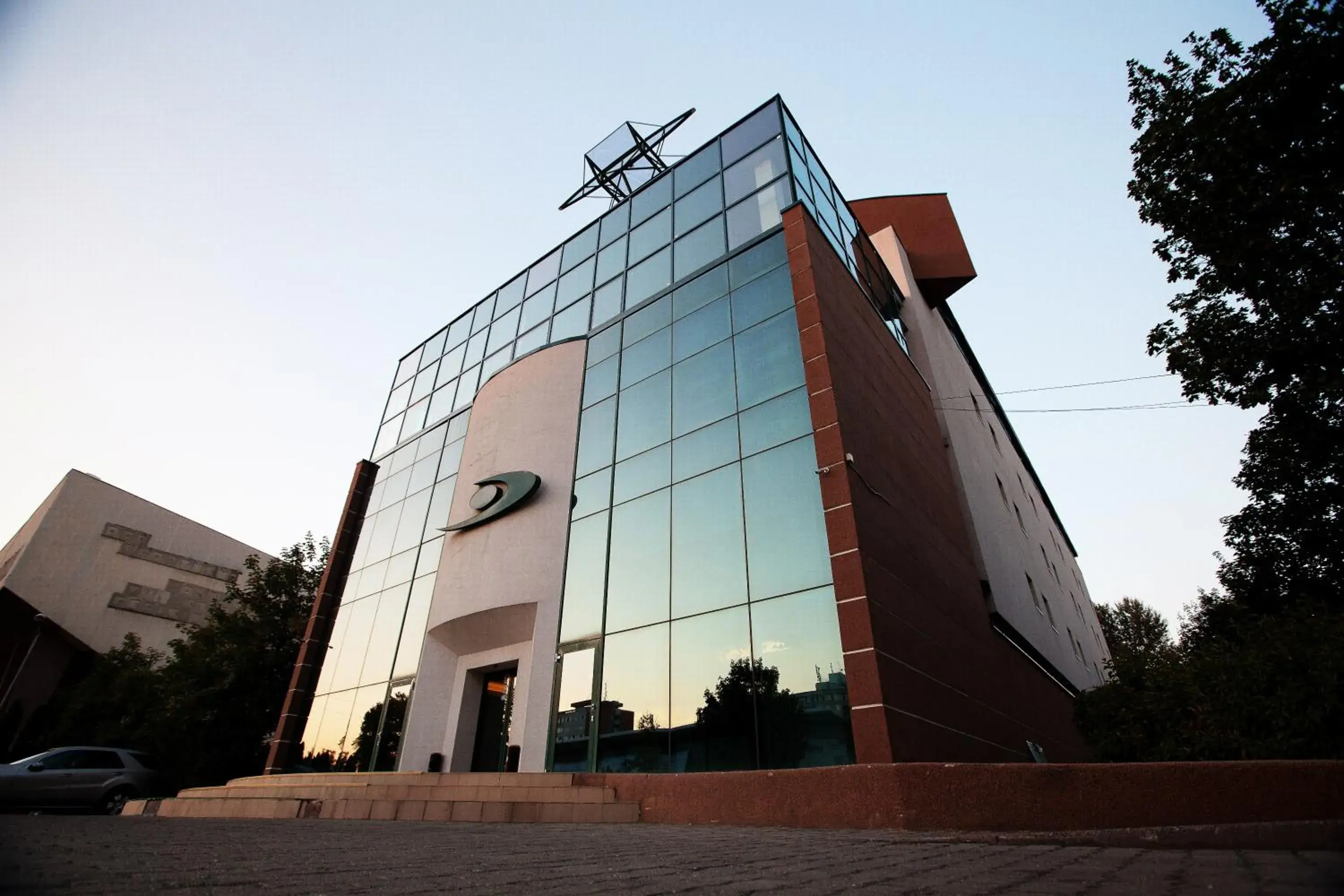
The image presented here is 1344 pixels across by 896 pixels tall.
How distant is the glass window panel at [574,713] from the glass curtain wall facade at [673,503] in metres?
0.05

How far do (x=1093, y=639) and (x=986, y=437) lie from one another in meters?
21.7

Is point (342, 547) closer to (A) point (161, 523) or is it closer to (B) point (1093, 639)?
(A) point (161, 523)

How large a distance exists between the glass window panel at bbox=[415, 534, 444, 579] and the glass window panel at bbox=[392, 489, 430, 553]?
2.51ft

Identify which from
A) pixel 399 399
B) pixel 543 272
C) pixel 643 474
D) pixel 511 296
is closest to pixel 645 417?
pixel 643 474

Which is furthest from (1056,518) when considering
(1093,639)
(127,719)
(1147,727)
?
(127,719)

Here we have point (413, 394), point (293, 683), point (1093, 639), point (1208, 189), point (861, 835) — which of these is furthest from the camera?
point (1093, 639)

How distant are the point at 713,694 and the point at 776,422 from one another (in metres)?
5.07

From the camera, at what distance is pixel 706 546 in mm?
11695

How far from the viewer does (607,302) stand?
1872 centimetres

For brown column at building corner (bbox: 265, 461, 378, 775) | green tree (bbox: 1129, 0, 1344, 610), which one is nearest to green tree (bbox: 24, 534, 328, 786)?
brown column at building corner (bbox: 265, 461, 378, 775)

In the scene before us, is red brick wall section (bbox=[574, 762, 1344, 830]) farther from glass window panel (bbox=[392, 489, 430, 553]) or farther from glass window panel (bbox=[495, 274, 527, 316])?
glass window panel (bbox=[495, 274, 527, 316])

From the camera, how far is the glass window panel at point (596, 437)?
1524 cm

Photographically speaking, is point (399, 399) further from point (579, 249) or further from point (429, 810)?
point (429, 810)

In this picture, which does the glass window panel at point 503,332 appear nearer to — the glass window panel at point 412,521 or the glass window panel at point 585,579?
the glass window panel at point 412,521
